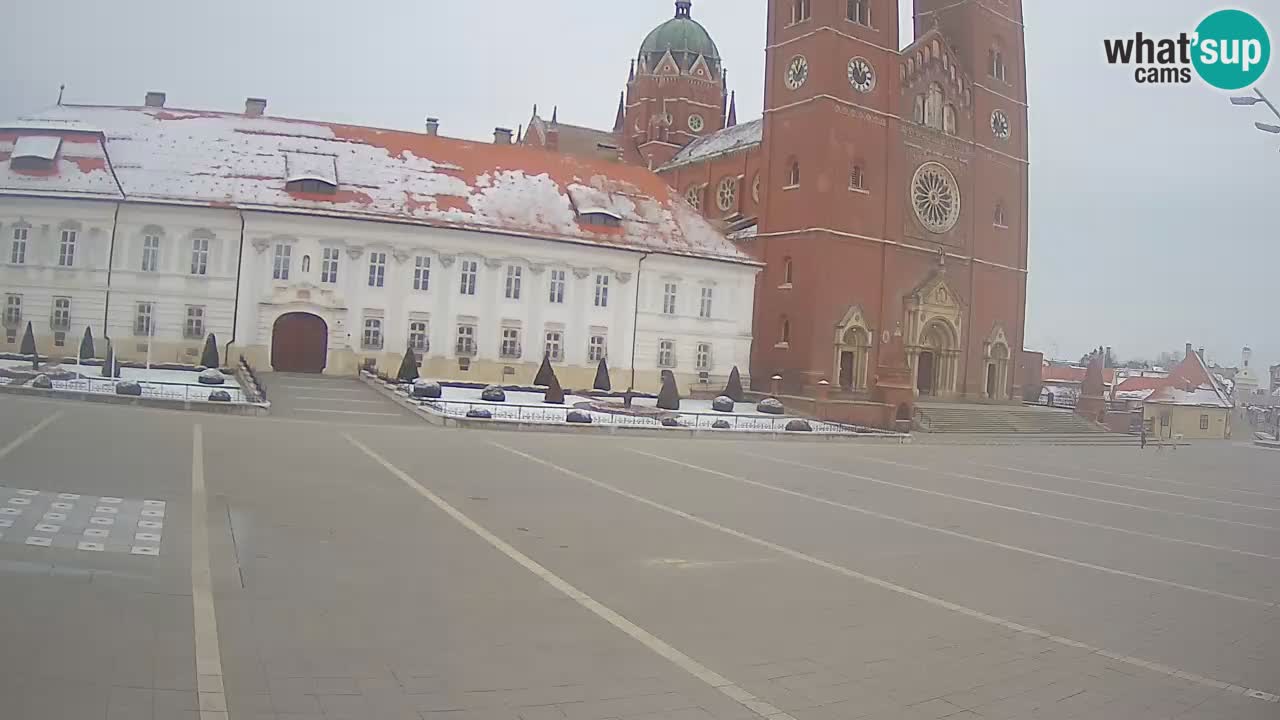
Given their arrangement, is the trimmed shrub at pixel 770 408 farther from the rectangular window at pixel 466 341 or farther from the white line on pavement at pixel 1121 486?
the rectangular window at pixel 466 341

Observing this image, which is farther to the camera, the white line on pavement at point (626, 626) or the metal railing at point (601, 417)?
the metal railing at point (601, 417)

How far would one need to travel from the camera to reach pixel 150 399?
26188mm

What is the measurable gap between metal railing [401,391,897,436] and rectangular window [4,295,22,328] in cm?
1301

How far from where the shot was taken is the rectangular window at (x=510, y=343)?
43.2m

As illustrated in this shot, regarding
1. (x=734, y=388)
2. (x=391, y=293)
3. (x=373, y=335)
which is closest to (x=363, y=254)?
(x=391, y=293)

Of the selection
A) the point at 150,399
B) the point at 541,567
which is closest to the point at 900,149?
the point at 150,399

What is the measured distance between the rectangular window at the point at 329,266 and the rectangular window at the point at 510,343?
24.9 ft

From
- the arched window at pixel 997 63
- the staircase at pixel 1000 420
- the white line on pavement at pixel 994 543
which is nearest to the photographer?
the white line on pavement at pixel 994 543

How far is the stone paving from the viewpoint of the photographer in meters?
6.35

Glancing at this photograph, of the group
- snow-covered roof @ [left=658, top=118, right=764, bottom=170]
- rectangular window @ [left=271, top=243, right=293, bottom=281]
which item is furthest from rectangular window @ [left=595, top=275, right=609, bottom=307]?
snow-covered roof @ [left=658, top=118, right=764, bottom=170]

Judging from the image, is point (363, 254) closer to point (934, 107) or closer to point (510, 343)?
point (510, 343)

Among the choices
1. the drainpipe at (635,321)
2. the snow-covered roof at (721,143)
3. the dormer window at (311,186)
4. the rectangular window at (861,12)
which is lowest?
the drainpipe at (635,321)

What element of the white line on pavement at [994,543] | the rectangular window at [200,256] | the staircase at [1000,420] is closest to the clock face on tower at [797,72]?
the staircase at [1000,420]

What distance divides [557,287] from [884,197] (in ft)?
60.8
